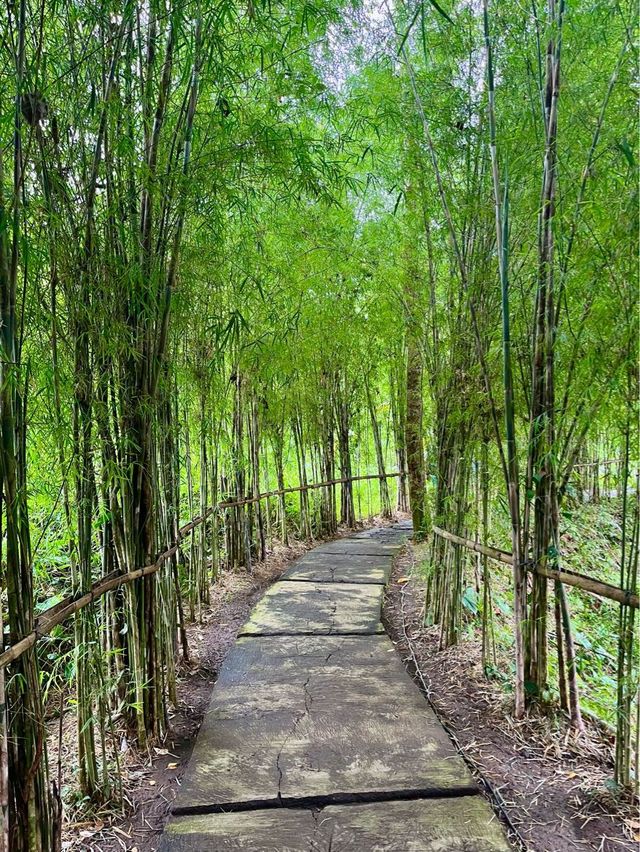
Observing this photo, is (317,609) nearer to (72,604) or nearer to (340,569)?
(340,569)

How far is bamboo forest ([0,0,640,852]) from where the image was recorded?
1.54 meters

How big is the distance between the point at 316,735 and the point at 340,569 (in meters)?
2.83

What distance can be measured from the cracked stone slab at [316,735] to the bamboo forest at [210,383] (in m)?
0.01

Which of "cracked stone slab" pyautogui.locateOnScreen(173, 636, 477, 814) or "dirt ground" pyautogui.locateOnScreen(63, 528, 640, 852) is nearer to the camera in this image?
"dirt ground" pyautogui.locateOnScreen(63, 528, 640, 852)

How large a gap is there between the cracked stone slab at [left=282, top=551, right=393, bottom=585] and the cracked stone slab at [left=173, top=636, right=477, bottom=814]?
157cm

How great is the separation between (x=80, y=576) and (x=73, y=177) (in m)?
1.30

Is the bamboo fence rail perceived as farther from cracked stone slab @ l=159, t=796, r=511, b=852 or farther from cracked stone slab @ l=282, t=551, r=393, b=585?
cracked stone slab @ l=282, t=551, r=393, b=585

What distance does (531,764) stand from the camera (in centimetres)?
193

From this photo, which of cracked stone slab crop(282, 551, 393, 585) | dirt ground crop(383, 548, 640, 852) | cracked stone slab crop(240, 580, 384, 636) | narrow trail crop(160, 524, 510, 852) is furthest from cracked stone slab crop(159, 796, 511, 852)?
cracked stone slab crop(282, 551, 393, 585)

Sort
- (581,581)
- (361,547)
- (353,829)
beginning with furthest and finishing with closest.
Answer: (361,547) → (581,581) → (353,829)

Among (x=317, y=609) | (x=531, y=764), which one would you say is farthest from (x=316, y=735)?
(x=317, y=609)

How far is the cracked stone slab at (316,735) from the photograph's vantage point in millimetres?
1806

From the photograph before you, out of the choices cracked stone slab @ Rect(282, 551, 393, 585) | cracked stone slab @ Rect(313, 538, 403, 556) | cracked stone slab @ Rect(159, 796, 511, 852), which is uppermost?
cracked stone slab @ Rect(159, 796, 511, 852)

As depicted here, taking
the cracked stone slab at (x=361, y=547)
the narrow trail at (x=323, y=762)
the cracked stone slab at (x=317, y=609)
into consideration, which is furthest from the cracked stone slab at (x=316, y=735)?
the cracked stone slab at (x=361, y=547)
